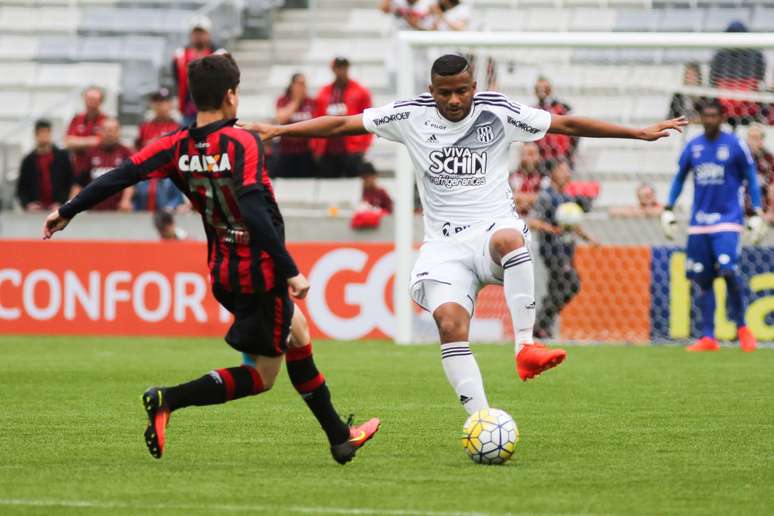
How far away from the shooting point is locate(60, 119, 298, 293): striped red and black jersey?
6270 millimetres

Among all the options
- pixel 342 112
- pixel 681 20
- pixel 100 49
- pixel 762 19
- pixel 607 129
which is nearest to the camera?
pixel 607 129

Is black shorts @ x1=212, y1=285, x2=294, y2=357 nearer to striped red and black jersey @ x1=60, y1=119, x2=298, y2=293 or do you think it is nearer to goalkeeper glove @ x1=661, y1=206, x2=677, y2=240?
striped red and black jersey @ x1=60, y1=119, x2=298, y2=293

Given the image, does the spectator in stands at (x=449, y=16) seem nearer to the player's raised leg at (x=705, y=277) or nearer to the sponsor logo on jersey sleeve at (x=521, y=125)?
the player's raised leg at (x=705, y=277)

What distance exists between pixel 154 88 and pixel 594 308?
26.7ft

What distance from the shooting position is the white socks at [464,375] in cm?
697

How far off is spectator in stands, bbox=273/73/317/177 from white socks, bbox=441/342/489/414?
10.7 metres

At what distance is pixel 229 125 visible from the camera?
640 centimetres

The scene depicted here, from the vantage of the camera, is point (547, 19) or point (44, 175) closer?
point (44, 175)

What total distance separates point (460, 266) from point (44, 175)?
1155 cm

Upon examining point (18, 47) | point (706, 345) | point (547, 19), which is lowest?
point (706, 345)

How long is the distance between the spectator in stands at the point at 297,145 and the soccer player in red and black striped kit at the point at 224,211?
11.1 m

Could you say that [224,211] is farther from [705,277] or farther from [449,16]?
[449,16]

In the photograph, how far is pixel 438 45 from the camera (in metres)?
15.2

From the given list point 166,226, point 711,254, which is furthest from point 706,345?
point 166,226
